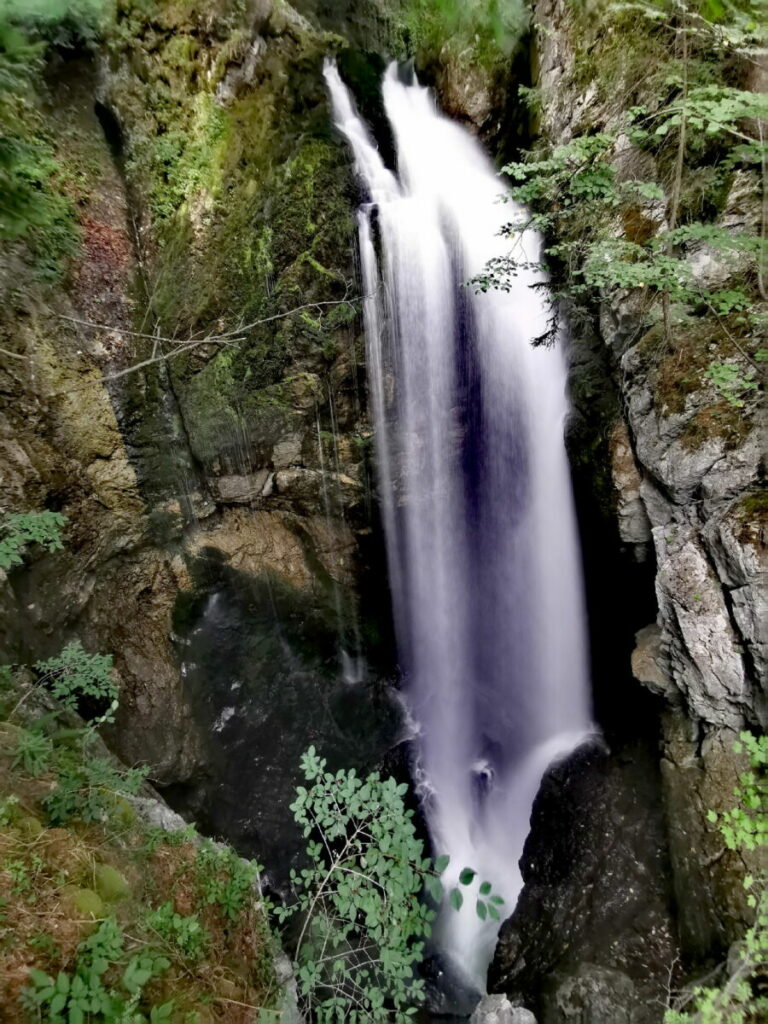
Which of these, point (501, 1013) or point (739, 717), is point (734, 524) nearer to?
point (739, 717)

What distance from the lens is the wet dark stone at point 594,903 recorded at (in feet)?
12.9

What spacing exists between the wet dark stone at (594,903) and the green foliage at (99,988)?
366 cm

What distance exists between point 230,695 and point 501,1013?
4.89 m

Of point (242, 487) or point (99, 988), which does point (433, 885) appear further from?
point (242, 487)

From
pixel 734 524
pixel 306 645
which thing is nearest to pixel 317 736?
pixel 306 645

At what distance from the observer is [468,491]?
7.63m

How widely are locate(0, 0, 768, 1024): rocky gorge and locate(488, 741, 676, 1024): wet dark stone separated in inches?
1.0

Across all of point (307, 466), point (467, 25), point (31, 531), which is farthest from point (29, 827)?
point (467, 25)

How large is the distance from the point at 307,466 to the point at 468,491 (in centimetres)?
259

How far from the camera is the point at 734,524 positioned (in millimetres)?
3986

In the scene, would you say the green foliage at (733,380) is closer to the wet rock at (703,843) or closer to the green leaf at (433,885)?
the wet rock at (703,843)

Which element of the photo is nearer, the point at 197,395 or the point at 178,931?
the point at 178,931

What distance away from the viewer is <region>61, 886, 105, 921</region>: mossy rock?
249 cm

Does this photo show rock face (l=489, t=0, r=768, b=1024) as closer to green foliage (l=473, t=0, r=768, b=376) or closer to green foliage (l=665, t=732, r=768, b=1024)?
green foliage (l=473, t=0, r=768, b=376)
